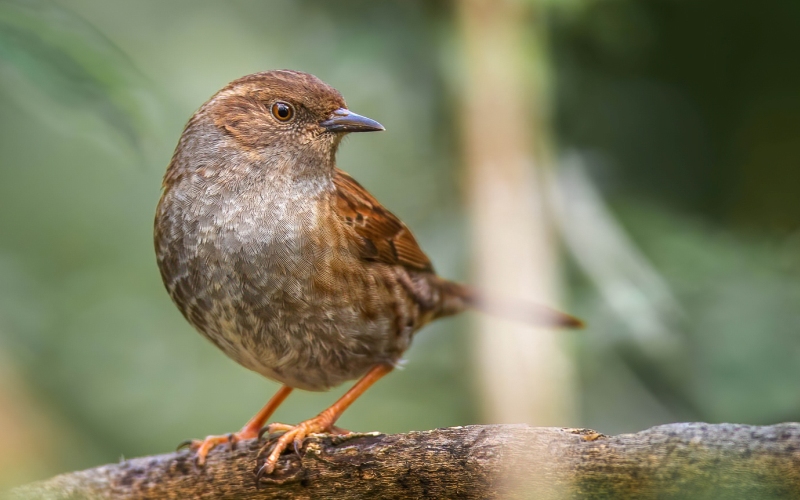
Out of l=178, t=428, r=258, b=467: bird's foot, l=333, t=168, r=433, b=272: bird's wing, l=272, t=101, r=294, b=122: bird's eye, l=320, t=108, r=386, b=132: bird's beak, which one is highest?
l=320, t=108, r=386, b=132: bird's beak

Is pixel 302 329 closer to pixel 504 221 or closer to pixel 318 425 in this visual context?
pixel 318 425

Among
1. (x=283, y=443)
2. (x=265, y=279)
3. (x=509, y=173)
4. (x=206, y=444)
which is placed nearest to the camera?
(x=283, y=443)

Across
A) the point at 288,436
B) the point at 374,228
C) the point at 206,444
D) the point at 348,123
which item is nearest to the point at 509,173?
the point at 374,228

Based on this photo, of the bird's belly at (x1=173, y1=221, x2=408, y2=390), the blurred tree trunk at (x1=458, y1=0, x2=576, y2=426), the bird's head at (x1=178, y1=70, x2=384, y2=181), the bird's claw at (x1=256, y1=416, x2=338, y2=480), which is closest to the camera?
the bird's claw at (x1=256, y1=416, x2=338, y2=480)

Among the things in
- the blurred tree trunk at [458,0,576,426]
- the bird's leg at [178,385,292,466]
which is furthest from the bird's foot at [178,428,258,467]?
the blurred tree trunk at [458,0,576,426]

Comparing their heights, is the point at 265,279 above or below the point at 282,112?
below

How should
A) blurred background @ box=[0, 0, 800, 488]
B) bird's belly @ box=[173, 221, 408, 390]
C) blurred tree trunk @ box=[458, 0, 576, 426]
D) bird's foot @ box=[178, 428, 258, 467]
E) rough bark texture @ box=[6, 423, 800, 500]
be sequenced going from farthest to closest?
blurred background @ box=[0, 0, 800, 488] < blurred tree trunk @ box=[458, 0, 576, 426] < bird's foot @ box=[178, 428, 258, 467] < bird's belly @ box=[173, 221, 408, 390] < rough bark texture @ box=[6, 423, 800, 500]

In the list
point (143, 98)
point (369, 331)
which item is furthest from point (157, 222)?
point (369, 331)

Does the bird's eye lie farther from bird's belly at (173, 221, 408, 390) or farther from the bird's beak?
bird's belly at (173, 221, 408, 390)
